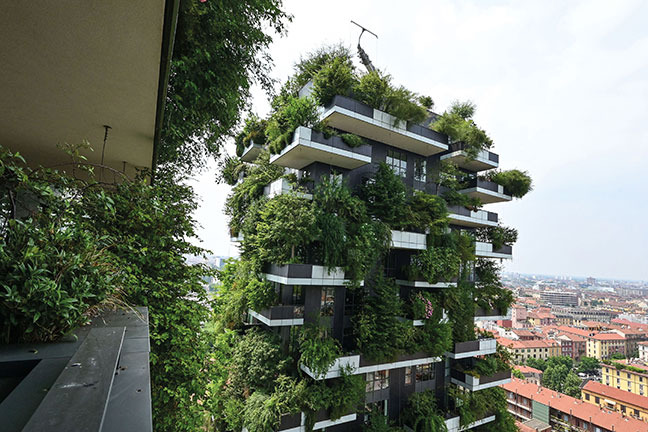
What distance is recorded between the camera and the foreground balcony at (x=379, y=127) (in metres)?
7.34

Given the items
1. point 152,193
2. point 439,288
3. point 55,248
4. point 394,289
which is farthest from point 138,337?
point 439,288

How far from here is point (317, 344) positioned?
6180mm

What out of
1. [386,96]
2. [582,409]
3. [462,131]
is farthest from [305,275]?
[582,409]

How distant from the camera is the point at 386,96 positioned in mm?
7969

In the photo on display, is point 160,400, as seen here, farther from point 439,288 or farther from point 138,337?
point 439,288

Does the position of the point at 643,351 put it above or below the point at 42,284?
below

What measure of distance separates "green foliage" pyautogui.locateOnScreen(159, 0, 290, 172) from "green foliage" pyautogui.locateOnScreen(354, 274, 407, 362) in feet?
18.1

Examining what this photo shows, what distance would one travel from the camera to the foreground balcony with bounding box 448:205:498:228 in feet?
30.8

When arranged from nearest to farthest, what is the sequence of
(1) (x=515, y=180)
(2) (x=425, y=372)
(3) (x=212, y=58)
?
(3) (x=212, y=58) < (2) (x=425, y=372) < (1) (x=515, y=180)

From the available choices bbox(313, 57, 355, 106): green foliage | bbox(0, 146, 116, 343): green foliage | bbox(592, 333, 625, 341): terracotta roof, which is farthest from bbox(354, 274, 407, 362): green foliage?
bbox(592, 333, 625, 341): terracotta roof

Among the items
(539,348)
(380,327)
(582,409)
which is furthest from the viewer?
(539,348)

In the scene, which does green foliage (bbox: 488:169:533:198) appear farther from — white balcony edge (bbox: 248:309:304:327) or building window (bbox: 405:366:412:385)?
white balcony edge (bbox: 248:309:304:327)

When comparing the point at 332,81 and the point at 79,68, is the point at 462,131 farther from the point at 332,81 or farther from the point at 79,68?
the point at 79,68

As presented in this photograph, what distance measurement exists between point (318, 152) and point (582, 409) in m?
42.1
